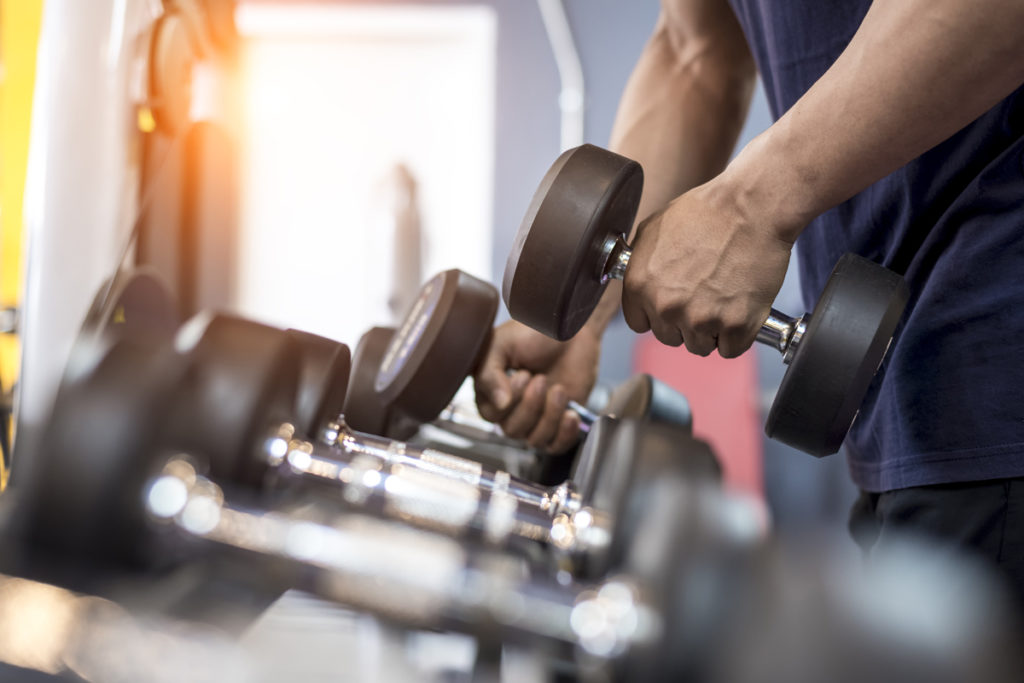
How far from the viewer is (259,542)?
35 cm

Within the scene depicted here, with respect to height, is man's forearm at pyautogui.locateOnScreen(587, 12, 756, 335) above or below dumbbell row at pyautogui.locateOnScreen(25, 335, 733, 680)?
above

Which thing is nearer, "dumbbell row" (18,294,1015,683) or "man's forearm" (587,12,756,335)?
"dumbbell row" (18,294,1015,683)

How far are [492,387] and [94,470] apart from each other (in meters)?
0.59

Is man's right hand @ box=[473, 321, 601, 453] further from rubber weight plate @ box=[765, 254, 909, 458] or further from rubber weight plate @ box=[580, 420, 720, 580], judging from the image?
rubber weight plate @ box=[580, 420, 720, 580]

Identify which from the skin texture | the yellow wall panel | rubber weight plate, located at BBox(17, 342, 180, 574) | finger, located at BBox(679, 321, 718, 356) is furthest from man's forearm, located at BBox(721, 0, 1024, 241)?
the yellow wall panel

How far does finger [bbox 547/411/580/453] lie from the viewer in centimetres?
92

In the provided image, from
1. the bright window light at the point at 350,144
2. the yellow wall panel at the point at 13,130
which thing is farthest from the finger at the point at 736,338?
the bright window light at the point at 350,144

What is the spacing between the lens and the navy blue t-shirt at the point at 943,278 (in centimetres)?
66

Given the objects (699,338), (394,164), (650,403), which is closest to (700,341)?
(699,338)

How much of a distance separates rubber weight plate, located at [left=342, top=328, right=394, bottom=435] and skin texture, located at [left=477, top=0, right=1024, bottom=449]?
0.45 ft

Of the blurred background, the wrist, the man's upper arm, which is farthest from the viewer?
the blurred background

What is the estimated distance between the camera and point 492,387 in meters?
0.91

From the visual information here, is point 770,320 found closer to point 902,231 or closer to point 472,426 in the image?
point 902,231

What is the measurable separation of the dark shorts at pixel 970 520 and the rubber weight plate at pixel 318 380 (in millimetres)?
531
